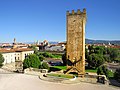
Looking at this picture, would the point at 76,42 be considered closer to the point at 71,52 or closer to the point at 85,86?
the point at 71,52

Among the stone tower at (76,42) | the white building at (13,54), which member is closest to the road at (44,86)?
the stone tower at (76,42)

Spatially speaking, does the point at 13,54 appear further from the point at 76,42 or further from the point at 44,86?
the point at 44,86

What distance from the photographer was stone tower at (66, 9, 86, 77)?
20500mm

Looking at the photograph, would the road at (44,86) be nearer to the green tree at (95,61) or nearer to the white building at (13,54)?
the green tree at (95,61)

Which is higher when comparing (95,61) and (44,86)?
(95,61)

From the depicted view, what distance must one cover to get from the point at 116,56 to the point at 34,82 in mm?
51853

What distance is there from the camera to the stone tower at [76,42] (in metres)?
20.5

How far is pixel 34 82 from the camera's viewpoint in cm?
1875

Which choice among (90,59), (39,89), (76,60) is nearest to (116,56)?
(90,59)

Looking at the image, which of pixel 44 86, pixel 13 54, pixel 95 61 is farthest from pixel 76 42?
pixel 13 54

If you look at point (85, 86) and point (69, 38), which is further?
point (69, 38)

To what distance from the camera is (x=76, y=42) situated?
20.8 meters

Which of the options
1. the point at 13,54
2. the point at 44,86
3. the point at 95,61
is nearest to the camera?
the point at 44,86

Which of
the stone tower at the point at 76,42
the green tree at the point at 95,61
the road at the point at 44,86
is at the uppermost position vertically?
the stone tower at the point at 76,42
